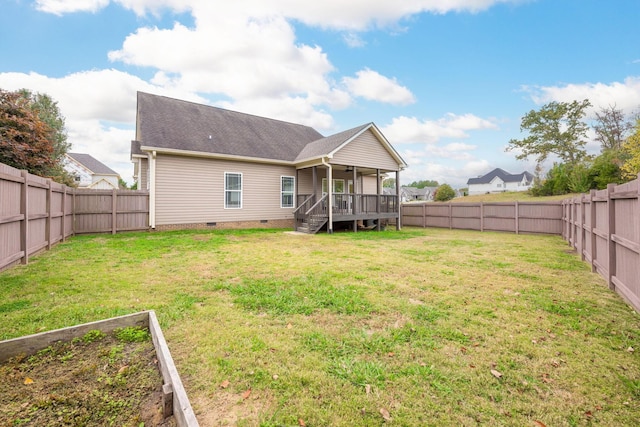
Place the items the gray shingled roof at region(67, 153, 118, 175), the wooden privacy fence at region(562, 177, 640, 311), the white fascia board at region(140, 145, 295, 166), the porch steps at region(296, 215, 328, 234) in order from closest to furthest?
the wooden privacy fence at region(562, 177, 640, 311)
the white fascia board at region(140, 145, 295, 166)
the porch steps at region(296, 215, 328, 234)
the gray shingled roof at region(67, 153, 118, 175)

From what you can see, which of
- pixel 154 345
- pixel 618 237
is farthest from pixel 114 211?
pixel 618 237

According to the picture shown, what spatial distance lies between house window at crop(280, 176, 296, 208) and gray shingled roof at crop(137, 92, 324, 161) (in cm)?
110

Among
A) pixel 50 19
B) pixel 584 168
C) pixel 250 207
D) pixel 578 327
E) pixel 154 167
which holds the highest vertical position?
pixel 50 19

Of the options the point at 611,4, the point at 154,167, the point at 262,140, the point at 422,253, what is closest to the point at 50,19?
the point at 154,167

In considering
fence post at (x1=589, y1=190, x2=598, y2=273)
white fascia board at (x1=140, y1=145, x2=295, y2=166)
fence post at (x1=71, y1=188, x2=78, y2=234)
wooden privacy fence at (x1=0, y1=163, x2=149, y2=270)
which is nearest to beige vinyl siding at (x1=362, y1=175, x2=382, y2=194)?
white fascia board at (x1=140, y1=145, x2=295, y2=166)

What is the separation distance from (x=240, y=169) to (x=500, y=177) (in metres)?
66.0

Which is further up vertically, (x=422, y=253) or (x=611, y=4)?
(x=611, y=4)

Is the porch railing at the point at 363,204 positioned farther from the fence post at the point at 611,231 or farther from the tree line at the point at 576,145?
the tree line at the point at 576,145

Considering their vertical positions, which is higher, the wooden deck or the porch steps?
the wooden deck

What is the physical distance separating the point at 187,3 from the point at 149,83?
29.1 feet

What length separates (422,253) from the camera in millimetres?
7684

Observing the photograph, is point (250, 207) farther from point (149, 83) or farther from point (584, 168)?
point (584, 168)

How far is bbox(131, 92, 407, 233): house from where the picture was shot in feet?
38.2

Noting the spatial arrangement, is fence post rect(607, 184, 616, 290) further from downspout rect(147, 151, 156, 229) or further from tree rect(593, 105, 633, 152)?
tree rect(593, 105, 633, 152)
